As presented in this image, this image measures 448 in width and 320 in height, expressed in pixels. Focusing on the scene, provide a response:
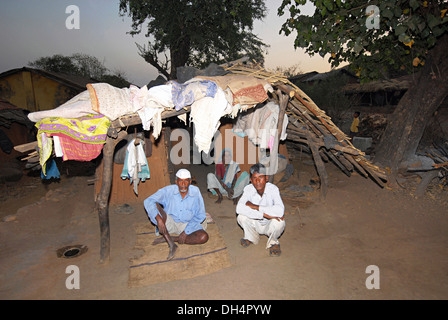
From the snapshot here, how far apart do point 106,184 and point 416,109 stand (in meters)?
7.80

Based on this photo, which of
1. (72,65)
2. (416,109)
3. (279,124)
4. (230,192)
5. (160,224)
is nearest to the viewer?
(160,224)

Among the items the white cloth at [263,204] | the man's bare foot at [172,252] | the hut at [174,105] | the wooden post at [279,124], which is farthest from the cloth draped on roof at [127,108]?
the man's bare foot at [172,252]

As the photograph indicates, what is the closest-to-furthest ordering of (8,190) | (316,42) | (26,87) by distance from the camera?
(316,42) → (8,190) → (26,87)

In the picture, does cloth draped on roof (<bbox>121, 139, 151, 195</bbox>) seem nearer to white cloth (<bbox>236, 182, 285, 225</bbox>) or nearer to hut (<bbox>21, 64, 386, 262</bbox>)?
hut (<bbox>21, 64, 386, 262</bbox>)

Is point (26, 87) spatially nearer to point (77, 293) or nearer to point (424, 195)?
point (77, 293)

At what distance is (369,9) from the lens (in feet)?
16.0

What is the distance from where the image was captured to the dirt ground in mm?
3348

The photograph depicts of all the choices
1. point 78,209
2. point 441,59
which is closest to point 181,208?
point 78,209

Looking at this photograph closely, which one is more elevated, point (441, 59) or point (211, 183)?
point (441, 59)

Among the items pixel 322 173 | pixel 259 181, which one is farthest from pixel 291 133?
pixel 259 181

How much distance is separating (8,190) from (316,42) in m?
10.3

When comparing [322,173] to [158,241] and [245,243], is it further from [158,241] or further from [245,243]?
[158,241]

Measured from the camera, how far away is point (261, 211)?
13.5ft

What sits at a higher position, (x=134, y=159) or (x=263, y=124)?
(x=263, y=124)
